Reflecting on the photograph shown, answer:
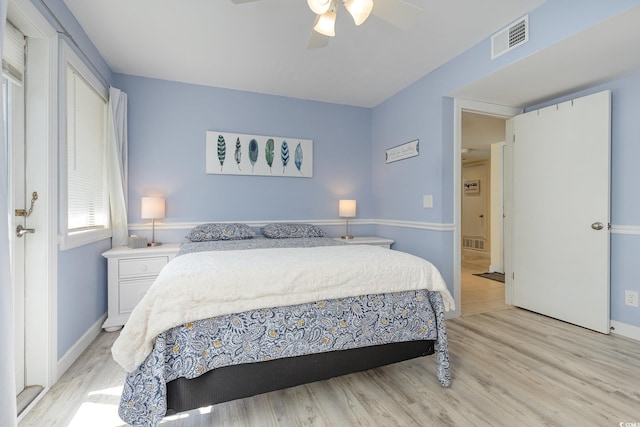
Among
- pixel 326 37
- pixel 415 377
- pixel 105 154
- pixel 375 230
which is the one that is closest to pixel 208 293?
pixel 415 377

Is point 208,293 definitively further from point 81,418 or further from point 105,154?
point 105,154

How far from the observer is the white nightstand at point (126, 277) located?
8.50 ft

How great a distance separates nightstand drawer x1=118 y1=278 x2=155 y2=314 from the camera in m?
2.62

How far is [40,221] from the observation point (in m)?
1.77

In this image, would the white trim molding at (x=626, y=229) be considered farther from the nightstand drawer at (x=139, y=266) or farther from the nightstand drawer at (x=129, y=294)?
the nightstand drawer at (x=129, y=294)

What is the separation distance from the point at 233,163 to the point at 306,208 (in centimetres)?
103

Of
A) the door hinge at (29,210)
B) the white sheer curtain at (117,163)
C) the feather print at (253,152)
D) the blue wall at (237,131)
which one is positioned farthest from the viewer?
the feather print at (253,152)

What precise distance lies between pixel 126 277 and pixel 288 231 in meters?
1.55

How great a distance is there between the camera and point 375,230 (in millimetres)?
4102

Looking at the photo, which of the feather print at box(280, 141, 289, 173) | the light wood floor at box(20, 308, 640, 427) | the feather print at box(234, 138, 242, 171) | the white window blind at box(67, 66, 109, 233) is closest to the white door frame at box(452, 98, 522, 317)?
the light wood floor at box(20, 308, 640, 427)

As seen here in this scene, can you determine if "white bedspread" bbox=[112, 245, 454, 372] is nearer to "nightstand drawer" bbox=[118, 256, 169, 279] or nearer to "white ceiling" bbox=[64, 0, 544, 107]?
"nightstand drawer" bbox=[118, 256, 169, 279]

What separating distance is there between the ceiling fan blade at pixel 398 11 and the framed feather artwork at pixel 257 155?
2111mm

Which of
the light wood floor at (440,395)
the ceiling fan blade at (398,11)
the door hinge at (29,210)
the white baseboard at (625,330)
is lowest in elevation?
the light wood floor at (440,395)

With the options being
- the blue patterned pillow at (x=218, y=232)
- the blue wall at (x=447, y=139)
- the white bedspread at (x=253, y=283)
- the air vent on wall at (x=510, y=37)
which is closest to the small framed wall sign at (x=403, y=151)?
the blue wall at (x=447, y=139)
